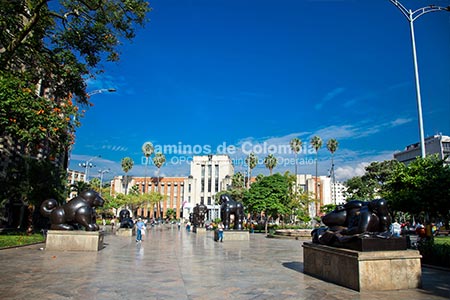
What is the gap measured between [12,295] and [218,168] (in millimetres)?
99609

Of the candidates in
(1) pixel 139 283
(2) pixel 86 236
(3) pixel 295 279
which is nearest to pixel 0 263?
(2) pixel 86 236

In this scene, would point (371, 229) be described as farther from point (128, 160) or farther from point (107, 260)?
point (128, 160)

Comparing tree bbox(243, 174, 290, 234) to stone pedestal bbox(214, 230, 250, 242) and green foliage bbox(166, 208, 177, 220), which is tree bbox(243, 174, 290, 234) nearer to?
stone pedestal bbox(214, 230, 250, 242)

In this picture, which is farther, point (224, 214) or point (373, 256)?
point (224, 214)

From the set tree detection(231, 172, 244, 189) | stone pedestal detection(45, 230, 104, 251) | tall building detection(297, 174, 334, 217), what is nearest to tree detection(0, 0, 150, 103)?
stone pedestal detection(45, 230, 104, 251)

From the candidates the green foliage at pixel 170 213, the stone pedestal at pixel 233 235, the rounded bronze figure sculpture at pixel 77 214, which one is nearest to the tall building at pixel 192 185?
the green foliage at pixel 170 213

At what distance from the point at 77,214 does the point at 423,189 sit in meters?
16.3

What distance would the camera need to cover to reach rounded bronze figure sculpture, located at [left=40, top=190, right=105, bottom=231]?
15.9 m

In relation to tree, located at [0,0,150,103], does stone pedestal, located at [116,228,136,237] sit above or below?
below

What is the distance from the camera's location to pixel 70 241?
15320 millimetres

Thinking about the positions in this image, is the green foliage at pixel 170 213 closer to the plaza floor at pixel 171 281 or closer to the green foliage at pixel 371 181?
the green foliage at pixel 371 181

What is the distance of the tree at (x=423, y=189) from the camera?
48.0ft

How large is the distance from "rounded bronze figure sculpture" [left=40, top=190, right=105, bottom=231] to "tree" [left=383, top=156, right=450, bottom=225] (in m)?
15.3

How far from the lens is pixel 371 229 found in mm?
8344
